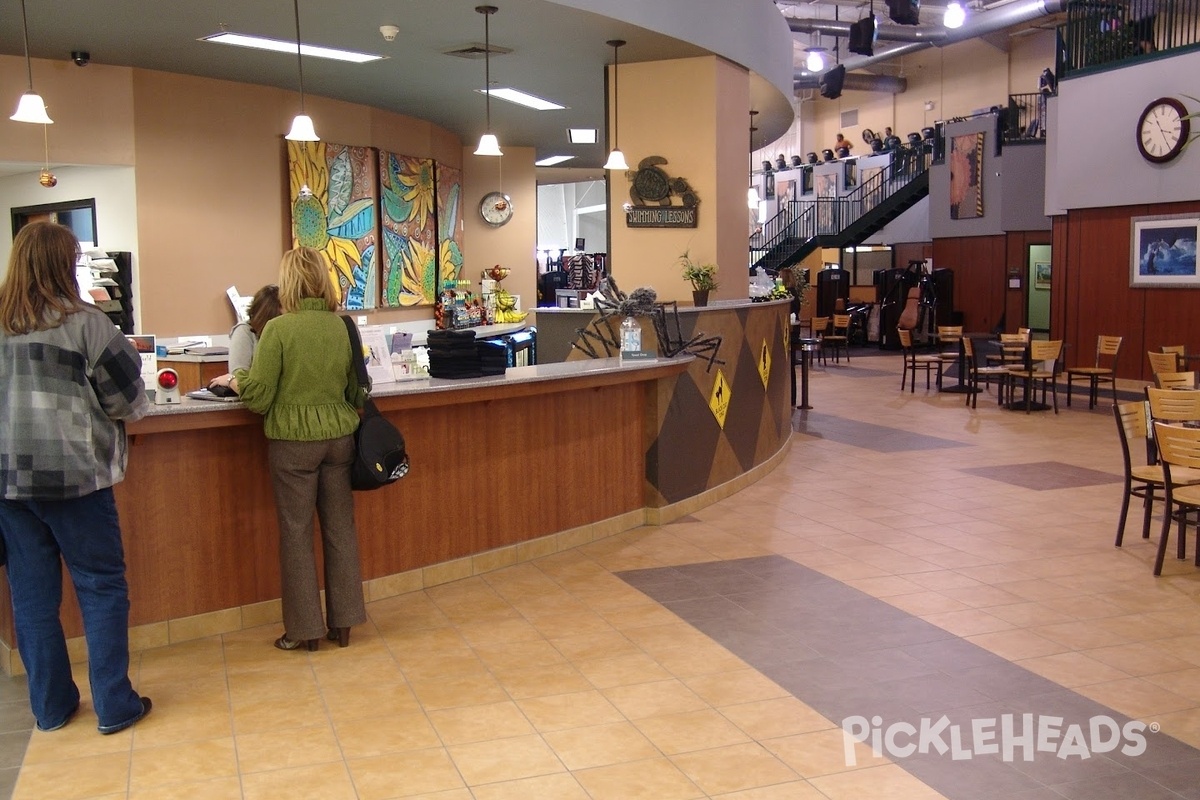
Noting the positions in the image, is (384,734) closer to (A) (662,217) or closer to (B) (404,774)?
(B) (404,774)

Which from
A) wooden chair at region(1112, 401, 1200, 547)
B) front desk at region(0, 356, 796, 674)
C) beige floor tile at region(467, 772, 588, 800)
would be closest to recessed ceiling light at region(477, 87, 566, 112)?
front desk at region(0, 356, 796, 674)

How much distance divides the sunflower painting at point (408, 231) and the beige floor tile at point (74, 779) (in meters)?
7.76

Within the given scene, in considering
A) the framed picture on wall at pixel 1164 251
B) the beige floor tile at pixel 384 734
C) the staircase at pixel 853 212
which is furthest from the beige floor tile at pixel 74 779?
the staircase at pixel 853 212

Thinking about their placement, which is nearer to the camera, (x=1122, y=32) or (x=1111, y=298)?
(x=1122, y=32)

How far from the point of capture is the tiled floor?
338cm

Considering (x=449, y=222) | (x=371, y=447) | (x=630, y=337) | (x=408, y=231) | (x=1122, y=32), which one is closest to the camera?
(x=371, y=447)

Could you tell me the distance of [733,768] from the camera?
344cm

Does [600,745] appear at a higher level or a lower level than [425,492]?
lower

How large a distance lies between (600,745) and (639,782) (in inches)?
11.9

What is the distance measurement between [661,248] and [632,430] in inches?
104

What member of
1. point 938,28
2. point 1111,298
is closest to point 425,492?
point 1111,298

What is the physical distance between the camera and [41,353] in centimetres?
356

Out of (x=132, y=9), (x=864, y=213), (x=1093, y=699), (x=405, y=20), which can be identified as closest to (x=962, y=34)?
(x=864, y=213)

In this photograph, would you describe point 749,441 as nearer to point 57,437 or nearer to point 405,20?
point 405,20
